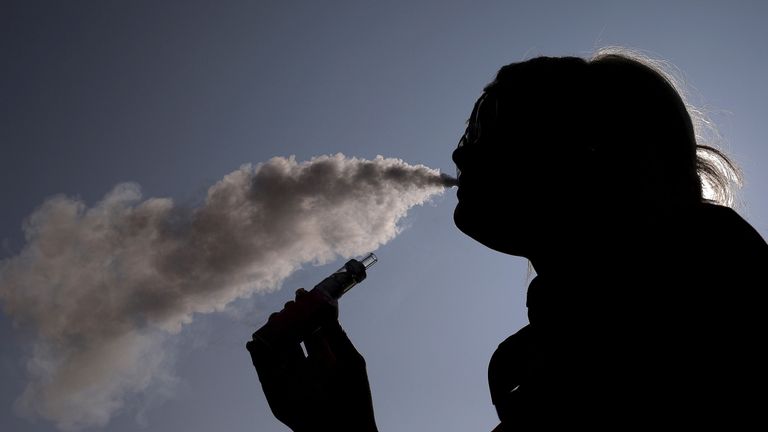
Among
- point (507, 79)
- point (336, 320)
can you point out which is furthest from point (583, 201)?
point (336, 320)

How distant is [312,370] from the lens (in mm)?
2953

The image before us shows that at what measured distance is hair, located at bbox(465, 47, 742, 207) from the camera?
2174mm

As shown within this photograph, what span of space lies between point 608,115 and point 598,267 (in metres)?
0.92

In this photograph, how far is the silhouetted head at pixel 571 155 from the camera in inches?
83.3

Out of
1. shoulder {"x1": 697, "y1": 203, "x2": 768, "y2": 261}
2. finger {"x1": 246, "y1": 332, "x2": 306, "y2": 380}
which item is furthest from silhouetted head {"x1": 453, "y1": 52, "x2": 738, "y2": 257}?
finger {"x1": 246, "y1": 332, "x2": 306, "y2": 380}

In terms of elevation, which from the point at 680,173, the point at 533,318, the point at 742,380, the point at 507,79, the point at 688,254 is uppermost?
the point at 507,79

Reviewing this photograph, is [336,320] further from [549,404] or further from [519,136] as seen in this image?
[549,404]

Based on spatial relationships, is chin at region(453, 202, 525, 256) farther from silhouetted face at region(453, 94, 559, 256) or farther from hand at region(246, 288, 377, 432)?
hand at region(246, 288, 377, 432)

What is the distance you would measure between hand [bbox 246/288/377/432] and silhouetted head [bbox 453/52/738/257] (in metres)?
0.98

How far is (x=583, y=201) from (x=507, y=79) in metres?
0.83

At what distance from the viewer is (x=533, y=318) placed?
2256mm

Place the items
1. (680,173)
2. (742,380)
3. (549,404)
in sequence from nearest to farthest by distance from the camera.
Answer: (742,380), (549,404), (680,173)

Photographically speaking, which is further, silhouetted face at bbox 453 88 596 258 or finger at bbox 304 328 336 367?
finger at bbox 304 328 336 367

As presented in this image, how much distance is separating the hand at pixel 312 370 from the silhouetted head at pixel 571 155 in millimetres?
983
